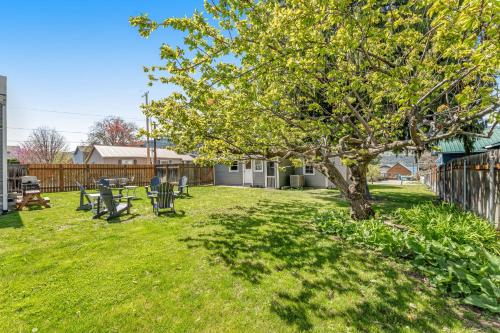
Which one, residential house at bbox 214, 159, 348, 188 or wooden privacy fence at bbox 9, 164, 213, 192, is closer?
wooden privacy fence at bbox 9, 164, 213, 192

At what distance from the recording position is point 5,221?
23.4 ft

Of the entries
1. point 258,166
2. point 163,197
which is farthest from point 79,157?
point 163,197

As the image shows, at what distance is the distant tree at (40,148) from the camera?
1319 inches

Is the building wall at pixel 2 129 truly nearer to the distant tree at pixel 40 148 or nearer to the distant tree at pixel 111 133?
the distant tree at pixel 40 148

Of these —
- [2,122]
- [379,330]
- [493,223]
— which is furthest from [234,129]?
[2,122]

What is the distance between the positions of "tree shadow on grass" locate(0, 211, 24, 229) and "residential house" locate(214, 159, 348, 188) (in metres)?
10.8

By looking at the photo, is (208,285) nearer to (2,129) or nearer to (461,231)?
(461,231)

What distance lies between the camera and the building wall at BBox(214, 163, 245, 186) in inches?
786

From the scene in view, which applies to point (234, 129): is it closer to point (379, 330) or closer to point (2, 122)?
point (379, 330)

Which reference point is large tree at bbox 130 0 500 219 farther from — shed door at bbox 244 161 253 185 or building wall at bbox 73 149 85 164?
building wall at bbox 73 149 85 164

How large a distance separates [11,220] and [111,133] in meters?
36.3

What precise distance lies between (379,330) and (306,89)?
14.3 ft

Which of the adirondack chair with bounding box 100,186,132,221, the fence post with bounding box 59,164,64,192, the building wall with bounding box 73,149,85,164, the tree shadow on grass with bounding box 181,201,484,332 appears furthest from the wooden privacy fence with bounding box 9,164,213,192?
the building wall with bounding box 73,149,85,164

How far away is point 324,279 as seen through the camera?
11.9 feet
